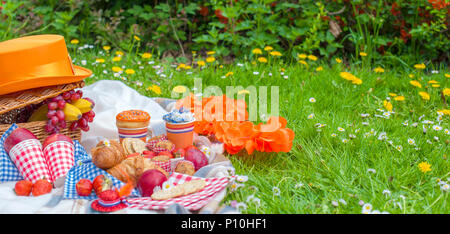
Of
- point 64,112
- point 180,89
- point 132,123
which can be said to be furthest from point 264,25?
point 64,112

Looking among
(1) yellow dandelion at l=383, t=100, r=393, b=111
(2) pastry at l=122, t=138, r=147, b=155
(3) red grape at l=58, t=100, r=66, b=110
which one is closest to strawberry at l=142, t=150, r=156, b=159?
(2) pastry at l=122, t=138, r=147, b=155

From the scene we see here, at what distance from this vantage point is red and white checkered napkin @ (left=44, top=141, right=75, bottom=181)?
1779 mm

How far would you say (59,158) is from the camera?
71.2 inches

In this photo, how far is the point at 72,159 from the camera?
73.0 inches

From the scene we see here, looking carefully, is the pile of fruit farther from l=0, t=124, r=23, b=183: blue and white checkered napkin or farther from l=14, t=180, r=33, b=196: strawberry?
l=14, t=180, r=33, b=196: strawberry

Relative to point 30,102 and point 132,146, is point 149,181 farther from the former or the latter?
point 30,102

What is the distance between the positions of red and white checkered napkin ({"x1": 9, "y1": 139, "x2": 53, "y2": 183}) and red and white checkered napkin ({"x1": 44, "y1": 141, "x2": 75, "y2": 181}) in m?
0.02

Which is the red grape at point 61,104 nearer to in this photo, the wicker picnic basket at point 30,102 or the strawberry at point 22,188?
the wicker picnic basket at point 30,102

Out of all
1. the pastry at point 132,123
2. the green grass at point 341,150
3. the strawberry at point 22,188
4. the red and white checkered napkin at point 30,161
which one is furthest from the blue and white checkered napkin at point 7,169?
the green grass at point 341,150

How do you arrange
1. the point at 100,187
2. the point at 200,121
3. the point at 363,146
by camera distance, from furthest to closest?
the point at 200,121 < the point at 363,146 < the point at 100,187

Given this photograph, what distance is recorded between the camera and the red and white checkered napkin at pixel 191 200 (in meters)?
1.56

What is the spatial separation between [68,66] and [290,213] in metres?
1.24

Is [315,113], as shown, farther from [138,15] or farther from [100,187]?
[138,15]
